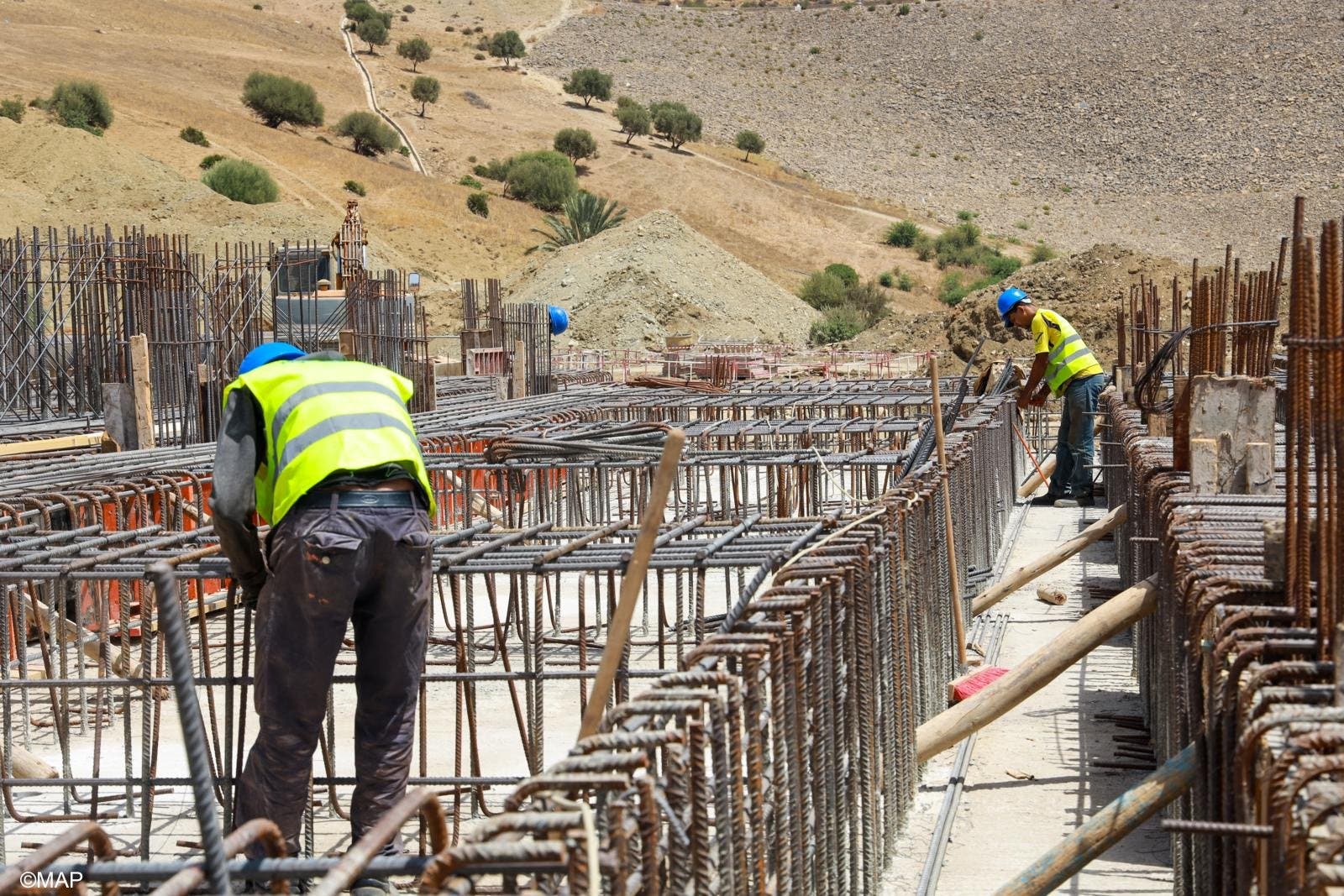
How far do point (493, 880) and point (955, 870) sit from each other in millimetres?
1768

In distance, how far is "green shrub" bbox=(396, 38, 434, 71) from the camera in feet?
272

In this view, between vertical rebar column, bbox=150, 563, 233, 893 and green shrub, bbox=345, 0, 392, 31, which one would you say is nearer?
vertical rebar column, bbox=150, 563, 233, 893

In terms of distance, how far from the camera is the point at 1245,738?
10.0ft

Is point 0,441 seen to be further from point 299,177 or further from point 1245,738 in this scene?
point 299,177

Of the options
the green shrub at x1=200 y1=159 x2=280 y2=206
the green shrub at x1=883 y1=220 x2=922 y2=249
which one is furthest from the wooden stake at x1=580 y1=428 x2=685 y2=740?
the green shrub at x1=883 y1=220 x2=922 y2=249

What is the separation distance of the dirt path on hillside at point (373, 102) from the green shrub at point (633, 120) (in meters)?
12.1

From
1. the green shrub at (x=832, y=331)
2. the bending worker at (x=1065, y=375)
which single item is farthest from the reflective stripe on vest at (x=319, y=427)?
the green shrub at (x=832, y=331)

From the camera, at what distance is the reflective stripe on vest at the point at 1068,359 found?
13.3 m

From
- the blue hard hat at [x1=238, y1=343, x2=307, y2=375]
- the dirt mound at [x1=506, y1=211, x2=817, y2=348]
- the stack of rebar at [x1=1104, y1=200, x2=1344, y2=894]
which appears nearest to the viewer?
the stack of rebar at [x1=1104, y1=200, x2=1344, y2=894]

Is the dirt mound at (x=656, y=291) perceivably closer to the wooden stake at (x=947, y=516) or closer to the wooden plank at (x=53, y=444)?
the wooden plank at (x=53, y=444)

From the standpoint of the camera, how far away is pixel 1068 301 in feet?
91.5

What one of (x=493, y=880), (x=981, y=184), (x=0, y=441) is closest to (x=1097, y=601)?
(x=493, y=880)

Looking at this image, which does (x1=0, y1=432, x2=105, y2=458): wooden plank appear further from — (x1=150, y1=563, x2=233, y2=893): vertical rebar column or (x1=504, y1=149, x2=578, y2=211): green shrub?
(x1=504, y1=149, x2=578, y2=211): green shrub

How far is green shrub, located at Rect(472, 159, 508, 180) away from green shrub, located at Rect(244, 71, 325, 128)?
7789 mm
